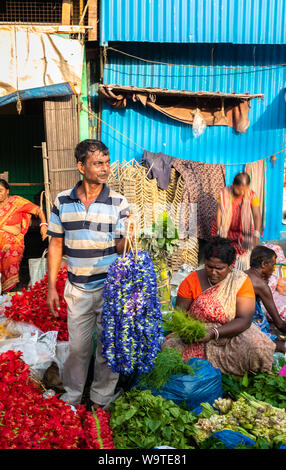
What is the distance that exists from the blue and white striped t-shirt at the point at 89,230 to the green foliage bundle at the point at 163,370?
0.70 metres

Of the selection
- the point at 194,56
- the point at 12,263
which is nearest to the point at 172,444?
the point at 12,263

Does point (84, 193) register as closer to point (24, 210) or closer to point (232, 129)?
point (24, 210)

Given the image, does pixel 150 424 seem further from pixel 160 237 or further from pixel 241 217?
pixel 241 217

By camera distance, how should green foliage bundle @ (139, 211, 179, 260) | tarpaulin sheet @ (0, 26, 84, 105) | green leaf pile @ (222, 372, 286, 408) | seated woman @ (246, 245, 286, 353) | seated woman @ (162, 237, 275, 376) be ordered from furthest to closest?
tarpaulin sheet @ (0, 26, 84, 105), green foliage bundle @ (139, 211, 179, 260), seated woman @ (246, 245, 286, 353), seated woman @ (162, 237, 275, 376), green leaf pile @ (222, 372, 286, 408)

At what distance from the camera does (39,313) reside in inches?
141

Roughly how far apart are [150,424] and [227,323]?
112cm

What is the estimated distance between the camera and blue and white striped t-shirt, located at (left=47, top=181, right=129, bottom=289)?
2883mm

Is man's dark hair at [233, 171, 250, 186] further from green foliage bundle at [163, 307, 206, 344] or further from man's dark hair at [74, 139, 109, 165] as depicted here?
man's dark hair at [74, 139, 109, 165]

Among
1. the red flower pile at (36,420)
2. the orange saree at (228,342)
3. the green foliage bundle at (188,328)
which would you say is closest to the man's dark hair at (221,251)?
Answer: the orange saree at (228,342)

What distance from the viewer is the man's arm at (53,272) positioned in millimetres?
3008

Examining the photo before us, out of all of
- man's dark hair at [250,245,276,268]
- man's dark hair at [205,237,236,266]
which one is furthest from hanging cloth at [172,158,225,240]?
man's dark hair at [205,237,236,266]

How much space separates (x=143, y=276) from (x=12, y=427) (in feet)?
3.64

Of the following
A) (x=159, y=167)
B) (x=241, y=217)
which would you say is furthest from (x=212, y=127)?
(x=241, y=217)

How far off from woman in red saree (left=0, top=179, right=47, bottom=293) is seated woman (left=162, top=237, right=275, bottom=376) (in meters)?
2.70
